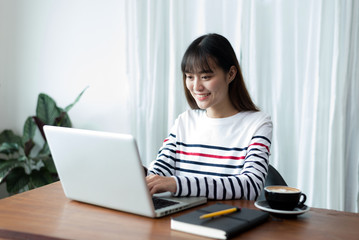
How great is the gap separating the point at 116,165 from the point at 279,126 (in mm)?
1607

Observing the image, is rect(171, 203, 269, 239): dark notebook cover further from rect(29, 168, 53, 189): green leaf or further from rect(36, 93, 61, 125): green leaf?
rect(36, 93, 61, 125): green leaf

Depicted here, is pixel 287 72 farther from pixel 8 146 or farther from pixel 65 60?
pixel 8 146

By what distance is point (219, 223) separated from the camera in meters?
1.04

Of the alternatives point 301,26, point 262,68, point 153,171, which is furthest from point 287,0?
point 153,171

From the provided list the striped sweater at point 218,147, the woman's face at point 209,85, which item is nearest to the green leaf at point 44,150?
the striped sweater at point 218,147

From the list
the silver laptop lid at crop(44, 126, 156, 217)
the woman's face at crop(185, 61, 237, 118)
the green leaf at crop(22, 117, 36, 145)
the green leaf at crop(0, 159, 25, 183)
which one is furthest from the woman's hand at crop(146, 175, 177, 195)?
the green leaf at crop(22, 117, 36, 145)

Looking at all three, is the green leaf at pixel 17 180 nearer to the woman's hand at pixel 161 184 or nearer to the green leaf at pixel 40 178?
the green leaf at pixel 40 178

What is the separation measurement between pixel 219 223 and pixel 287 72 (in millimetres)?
1673

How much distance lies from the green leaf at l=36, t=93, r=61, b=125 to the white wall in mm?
170

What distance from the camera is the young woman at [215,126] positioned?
1.66 metres

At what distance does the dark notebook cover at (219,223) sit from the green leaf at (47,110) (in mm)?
2157

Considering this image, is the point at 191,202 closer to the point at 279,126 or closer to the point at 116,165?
the point at 116,165

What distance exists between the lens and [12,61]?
133 inches

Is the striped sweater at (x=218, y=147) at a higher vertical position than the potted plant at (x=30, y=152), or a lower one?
higher
